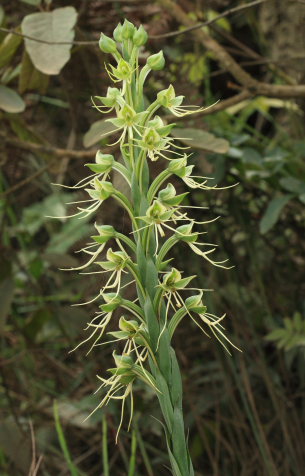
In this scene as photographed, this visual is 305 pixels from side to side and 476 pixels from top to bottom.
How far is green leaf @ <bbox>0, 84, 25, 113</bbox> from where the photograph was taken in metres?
1.58

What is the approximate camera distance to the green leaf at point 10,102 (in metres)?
1.58

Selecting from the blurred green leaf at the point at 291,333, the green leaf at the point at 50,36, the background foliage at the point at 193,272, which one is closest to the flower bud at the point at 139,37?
the green leaf at the point at 50,36

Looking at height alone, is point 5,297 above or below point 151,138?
below

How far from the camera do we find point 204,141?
5.19ft

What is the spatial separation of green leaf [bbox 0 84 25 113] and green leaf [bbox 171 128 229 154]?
344mm

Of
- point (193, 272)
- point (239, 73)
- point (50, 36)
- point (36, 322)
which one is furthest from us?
point (36, 322)

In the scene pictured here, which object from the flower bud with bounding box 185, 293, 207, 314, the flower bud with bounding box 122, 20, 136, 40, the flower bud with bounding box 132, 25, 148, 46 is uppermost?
the flower bud with bounding box 122, 20, 136, 40

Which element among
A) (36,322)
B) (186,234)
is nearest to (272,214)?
(36,322)

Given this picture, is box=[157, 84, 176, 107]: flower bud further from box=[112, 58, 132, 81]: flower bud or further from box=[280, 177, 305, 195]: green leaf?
box=[280, 177, 305, 195]: green leaf

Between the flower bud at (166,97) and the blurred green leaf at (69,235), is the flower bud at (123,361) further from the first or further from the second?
the blurred green leaf at (69,235)

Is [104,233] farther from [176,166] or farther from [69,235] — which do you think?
[69,235]

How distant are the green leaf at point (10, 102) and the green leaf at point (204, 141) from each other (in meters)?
0.34

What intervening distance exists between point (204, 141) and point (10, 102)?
1.41 feet

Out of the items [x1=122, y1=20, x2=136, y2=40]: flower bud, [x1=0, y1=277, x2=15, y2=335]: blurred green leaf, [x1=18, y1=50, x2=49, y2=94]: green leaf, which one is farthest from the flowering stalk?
[x1=0, y1=277, x2=15, y2=335]: blurred green leaf
